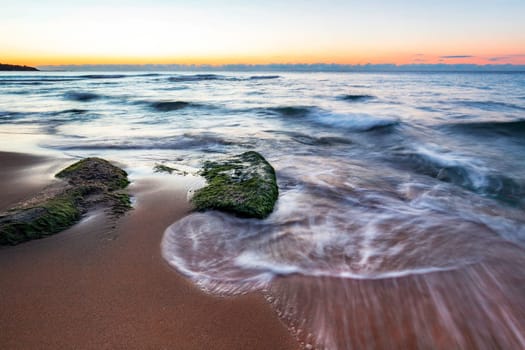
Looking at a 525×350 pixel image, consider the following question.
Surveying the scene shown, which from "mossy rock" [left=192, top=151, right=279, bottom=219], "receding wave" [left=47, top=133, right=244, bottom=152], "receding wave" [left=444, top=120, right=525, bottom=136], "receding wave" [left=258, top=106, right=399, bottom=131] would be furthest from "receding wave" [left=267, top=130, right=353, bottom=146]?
"receding wave" [left=444, top=120, right=525, bottom=136]

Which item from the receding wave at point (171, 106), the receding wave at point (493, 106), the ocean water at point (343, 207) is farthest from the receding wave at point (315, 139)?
the receding wave at point (493, 106)

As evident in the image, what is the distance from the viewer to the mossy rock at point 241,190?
3.64m

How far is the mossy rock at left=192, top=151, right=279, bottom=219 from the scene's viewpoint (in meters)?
3.64

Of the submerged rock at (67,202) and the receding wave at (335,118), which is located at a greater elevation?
the submerged rock at (67,202)

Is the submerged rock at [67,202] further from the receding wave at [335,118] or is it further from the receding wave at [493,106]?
the receding wave at [493,106]

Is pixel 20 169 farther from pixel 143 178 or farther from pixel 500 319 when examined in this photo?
pixel 500 319

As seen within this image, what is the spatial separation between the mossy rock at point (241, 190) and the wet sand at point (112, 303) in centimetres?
87

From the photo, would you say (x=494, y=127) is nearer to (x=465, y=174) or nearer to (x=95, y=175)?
(x=465, y=174)

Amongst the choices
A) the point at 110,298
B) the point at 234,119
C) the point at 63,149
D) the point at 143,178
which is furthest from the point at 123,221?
the point at 234,119

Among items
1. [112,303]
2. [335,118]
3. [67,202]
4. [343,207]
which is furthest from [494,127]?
[112,303]

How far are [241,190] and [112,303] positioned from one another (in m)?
2.07

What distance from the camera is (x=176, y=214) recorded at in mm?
3621

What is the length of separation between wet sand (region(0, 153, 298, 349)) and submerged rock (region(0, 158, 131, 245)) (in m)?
0.15

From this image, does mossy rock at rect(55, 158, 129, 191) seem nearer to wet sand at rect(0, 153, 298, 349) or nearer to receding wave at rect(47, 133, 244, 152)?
A: wet sand at rect(0, 153, 298, 349)
